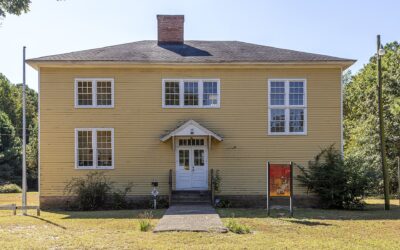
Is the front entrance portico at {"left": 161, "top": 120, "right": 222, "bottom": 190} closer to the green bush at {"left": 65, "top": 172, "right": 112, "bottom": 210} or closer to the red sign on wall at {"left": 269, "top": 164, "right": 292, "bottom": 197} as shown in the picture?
the green bush at {"left": 65, "top": 172, "right": 112, "bottom": 210}

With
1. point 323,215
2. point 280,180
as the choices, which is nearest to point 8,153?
point 280,180

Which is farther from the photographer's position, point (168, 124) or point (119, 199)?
point (168, 124)

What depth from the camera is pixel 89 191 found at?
1984 centimetres

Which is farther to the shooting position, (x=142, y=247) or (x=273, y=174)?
(x=273, y=174)

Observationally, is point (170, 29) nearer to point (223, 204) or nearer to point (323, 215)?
point (223, 204)

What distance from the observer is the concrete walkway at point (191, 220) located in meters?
12.9

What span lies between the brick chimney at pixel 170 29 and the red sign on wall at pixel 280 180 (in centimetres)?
1049

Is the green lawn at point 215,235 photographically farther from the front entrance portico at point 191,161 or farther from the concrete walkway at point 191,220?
the front entrance portico at point 191,161

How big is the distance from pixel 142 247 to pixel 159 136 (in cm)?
1071

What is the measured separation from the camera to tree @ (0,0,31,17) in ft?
28.8

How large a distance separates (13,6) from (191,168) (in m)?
13.5

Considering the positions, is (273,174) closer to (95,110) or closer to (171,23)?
(95,110)

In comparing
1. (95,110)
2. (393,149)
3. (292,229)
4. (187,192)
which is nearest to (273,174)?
(292,229)

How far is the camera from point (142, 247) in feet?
34.7
